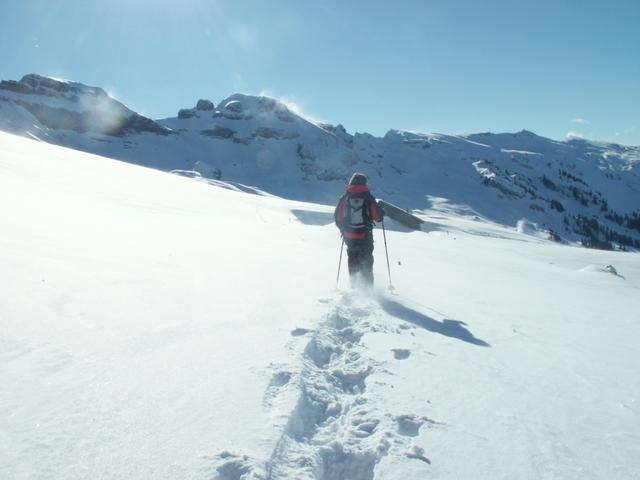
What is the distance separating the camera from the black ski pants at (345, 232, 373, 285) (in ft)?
29.1

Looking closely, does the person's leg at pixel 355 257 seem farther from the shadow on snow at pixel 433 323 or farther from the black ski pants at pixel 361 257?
the shadow on snow at pixel 433 323

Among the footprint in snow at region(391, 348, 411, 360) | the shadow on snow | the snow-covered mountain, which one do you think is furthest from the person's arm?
the snow-covered mountain

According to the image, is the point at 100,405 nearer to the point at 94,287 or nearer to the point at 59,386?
the point at 59,386

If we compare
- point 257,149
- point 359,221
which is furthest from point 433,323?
point 257,149

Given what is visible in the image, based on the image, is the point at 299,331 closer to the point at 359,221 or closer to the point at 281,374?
the point at 281,374

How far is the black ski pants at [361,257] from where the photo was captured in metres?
8.87

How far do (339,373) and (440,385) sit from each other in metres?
0.95

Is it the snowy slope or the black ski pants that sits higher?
the black ski pants

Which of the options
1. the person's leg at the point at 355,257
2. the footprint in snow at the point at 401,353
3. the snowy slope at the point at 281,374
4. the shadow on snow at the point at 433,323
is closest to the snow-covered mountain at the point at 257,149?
the person's leg at the point at 355,257

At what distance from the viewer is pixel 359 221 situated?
9.03 metres

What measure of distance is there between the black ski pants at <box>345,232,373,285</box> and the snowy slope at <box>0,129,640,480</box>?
0.77 metres

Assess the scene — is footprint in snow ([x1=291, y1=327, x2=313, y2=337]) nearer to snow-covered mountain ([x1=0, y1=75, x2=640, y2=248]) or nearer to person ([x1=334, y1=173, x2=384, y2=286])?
person ([x1=334, y1=173, x2=384, y2=286])

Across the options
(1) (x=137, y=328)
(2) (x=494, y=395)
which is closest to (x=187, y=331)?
(1) (x=137, y=328)

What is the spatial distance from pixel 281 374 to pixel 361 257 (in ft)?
17.2
